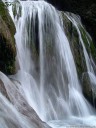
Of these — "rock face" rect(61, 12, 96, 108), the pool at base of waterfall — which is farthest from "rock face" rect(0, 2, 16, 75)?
"rock face" rect(61, 12, 96, 108)

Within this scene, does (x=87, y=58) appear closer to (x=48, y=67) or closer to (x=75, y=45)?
(x=75, y=45)

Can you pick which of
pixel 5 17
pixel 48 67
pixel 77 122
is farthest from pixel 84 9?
pixel 77 122

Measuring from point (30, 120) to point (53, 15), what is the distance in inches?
327

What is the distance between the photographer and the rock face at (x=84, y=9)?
18125mm

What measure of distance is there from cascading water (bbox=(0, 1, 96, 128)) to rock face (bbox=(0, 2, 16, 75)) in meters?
0.61

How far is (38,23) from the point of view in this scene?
44.0 ft

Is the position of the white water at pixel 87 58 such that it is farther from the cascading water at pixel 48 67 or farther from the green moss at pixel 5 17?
the green moss at pixel 5 17

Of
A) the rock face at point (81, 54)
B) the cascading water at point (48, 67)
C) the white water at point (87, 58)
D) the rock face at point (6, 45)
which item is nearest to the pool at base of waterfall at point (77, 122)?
the cascading water at point (48, 67)

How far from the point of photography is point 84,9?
18.9 metres

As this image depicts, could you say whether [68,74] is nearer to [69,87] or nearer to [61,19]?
[69,87]

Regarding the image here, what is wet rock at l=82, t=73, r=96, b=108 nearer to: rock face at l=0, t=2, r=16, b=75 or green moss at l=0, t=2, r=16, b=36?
rock face at l=0, t=2, r=16, b=75

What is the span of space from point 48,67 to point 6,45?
3737mm

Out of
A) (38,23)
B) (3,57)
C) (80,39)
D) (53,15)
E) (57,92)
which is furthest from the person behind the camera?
(80,39)

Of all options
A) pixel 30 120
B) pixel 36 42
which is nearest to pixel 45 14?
pixel 36 42
